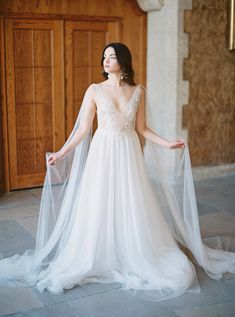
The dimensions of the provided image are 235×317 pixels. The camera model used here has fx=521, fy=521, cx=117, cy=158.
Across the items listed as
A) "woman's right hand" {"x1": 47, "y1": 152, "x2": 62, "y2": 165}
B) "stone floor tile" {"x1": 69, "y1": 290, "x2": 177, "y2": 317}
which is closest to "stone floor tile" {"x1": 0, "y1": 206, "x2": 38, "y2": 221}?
"woman's right hand" {"x1": 47, "y1": 152, "x2": 62, "y2": 165}

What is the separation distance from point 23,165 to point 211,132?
6.64 feet

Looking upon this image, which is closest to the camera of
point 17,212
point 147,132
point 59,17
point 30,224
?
point 147,132

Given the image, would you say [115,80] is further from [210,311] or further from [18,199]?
[18,199]

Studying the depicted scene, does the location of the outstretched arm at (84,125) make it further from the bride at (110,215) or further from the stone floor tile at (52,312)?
the stone floor tile at (52,312)

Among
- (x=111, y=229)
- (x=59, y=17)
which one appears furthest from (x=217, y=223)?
(x=59, y=17)

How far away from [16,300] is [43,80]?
8.86ft

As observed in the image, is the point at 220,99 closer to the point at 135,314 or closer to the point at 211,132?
the point at 211,132

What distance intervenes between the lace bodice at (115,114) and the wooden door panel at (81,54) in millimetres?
2067

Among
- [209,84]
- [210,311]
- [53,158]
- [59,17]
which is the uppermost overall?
[59,17]

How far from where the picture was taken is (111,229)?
3.13m

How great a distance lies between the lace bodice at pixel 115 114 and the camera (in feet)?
10.3

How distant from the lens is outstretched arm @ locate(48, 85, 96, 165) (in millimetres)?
3164

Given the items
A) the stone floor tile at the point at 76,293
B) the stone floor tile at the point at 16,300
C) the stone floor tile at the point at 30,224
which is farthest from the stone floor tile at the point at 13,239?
the stone floor tile at the point at 76,293

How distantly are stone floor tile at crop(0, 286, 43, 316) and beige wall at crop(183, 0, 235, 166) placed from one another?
2.96 metres
